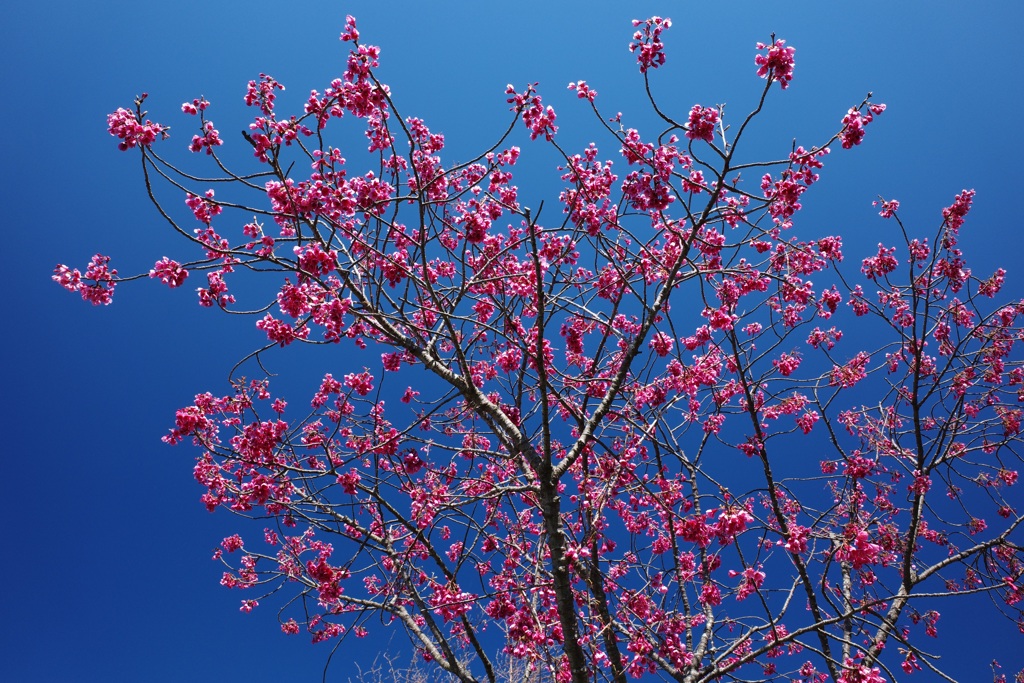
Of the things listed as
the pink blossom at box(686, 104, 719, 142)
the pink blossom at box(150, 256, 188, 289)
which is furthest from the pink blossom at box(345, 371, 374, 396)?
the pink blossom at box(686, 104, 719, 142)

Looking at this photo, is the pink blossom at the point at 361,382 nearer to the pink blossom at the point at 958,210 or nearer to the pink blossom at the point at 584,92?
the pink blossom at the point at 584,92

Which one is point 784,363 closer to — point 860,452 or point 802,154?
point 860,452

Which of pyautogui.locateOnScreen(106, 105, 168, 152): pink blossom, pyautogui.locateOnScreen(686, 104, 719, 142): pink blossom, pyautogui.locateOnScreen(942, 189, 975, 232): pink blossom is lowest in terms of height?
pyautogui.locateOnScreen(106, 105, 168, 152): pink blossom

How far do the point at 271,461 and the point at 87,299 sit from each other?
2.11 m

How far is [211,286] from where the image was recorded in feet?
15.0

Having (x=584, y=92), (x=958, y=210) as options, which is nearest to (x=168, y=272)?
(x=584, y=92)

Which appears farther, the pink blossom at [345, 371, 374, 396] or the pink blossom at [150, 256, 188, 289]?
the pink blossom at [345, 371, 374, 396]

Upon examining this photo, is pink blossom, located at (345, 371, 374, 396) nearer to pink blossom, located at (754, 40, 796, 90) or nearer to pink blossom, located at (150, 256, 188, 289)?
pink blossom, located at (150, 256, 188, 289)

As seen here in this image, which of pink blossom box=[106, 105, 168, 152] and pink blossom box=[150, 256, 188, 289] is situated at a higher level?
pink blossom box=[106, 105, 168, 152]

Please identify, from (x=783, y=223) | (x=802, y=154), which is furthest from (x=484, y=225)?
(x=783, y=223)

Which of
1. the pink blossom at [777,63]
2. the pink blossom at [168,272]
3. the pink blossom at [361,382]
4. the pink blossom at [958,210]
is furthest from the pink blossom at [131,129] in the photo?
the pink blossom at [958,210]

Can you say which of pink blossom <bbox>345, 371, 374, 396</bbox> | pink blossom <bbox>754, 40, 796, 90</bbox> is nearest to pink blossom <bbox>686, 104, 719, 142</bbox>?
pink blossom <bbox>754, 40, 796, 90</bbox>

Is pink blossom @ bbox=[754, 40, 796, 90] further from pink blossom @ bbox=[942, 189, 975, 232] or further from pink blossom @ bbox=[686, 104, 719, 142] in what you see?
pink blossom @ bbox=[942, 189, 975, 232]

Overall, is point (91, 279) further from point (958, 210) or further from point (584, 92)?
point (958, 210)
